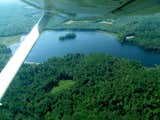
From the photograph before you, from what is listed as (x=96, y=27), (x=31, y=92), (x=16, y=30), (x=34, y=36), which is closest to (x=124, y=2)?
(x=34, y=36)

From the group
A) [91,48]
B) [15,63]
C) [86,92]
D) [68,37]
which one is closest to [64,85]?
[86,92]

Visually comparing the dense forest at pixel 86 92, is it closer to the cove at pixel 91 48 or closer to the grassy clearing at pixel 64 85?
the grassy clearing at pixel 64 85

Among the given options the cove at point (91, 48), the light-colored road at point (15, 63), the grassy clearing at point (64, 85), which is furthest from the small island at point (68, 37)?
the light-colored road at point (15, 63)

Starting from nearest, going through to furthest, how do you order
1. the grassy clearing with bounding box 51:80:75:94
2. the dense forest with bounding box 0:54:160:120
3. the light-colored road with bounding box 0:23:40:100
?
1. the light-colored road with bounding box 0:23:40:100
2. the dense forest with bounding box 0:54:160:120
3. the grassy clearing with bounding box 51:80:75:94

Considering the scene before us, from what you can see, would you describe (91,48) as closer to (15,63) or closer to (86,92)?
(86,92)

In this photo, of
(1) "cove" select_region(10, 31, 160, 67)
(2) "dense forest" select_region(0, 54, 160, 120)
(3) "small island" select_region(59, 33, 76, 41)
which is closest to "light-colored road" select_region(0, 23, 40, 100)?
(2) "dense forest" select_region(0, 54, 160, 120)

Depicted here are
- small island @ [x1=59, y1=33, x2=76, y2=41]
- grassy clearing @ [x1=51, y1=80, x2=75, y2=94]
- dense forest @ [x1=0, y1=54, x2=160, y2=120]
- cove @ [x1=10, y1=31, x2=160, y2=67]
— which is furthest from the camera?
small island @ [x1=59, y1=33, x2=76, y2=41]

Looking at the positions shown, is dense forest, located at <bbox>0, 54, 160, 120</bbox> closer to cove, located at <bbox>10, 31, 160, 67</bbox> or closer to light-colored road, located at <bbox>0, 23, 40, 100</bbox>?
cove, located at <bbox>10, 31, 160, 67</bbox>
